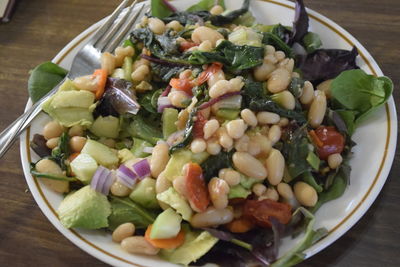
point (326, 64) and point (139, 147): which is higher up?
point (326, 64)

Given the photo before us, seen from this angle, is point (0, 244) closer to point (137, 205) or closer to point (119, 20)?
point (137, 205)

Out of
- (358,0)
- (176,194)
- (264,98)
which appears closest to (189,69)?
(264,98)

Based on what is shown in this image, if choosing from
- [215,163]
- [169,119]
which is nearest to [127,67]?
[169,119]

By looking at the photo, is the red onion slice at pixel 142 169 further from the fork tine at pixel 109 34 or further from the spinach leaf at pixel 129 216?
the fork tine at pixel 109 34

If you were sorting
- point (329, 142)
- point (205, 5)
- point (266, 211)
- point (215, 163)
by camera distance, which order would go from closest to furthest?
point (266, 211), point (215, 163), point (329, 142), point (205, 5)

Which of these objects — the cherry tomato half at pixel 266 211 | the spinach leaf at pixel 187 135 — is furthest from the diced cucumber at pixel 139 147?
the cherry tomato half at pixel 266 211

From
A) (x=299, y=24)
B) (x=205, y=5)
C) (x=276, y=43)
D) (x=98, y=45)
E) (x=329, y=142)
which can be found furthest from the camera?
(x=205, y=5)

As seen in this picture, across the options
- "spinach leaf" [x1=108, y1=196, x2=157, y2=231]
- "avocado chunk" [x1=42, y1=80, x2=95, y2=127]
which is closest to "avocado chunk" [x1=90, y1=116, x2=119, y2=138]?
"avocado chunk" [x1=42, y1=80, x2=95, y2=127]

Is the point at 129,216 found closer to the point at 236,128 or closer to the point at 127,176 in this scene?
the point at 127,176
